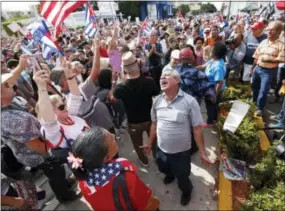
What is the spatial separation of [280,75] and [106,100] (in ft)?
13.8

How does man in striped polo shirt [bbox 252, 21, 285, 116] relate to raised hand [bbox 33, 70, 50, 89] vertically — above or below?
below

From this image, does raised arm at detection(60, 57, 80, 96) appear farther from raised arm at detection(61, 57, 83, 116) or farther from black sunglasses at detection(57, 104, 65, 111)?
black sunglasses at detection(57, 104, 65, 111)

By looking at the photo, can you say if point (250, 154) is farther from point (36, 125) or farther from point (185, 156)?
point (36, 125)

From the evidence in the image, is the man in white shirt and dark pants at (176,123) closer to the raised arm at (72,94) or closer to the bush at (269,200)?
the bush at (269,200)

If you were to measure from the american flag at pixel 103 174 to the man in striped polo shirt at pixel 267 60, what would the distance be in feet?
13.9

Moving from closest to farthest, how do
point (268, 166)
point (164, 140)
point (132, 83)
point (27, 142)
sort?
point (27, 142) < point (268, 166) < point (164, 140) < point (132, 83)

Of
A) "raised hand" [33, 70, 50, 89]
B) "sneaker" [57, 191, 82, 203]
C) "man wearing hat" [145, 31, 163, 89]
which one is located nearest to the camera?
"raised hand" [33, 70, 50, 89]

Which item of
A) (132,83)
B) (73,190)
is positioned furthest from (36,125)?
(73,190)

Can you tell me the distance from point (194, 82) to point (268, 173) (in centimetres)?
161

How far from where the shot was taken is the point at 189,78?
3795 mm

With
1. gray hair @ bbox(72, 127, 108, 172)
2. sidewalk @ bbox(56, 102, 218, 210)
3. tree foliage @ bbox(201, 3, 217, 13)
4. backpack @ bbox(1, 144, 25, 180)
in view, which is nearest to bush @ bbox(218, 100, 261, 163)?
sidewalk @ bbox(56, 102, 218, 210)

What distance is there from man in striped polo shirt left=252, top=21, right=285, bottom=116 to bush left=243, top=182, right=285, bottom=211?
9.76 feet

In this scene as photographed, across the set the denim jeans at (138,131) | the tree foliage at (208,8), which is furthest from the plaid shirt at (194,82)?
the tree foliage at (208,8)

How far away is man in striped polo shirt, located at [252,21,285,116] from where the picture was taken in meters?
4.75
